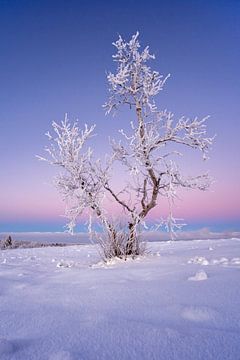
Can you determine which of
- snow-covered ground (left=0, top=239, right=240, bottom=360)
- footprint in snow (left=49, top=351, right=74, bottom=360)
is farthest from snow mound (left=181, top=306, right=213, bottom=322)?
footprint in snow (left=49, top=351, right=74, bottom=360)

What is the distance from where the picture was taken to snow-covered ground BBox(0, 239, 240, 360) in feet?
5.92

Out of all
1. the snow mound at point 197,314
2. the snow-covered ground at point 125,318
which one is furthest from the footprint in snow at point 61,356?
the snow mound at point 197,314

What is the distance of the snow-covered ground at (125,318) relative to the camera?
71.1 inches

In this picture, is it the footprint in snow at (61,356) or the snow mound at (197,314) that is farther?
the snow mound at (197,314)

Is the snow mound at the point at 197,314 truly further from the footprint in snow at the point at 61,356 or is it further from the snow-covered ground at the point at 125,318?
the footprint in snow at the point at 61,356

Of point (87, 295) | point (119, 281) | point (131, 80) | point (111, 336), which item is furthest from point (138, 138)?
point (111, 336)

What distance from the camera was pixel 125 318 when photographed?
2.46m

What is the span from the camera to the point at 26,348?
1.91 meters

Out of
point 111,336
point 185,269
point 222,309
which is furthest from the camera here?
point 185,269

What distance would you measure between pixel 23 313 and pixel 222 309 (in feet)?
4.79

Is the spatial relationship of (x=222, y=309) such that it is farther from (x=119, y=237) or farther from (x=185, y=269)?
(x=119, y=237)

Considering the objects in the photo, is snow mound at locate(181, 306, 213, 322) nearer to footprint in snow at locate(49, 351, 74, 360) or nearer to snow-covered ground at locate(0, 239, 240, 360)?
snow-covered ground at locate(0, 239, 240, 360)

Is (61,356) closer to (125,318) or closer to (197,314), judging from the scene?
(125,318)

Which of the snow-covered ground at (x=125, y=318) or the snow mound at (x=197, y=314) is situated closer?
the snow-covered ground at (x=125, y=318)
